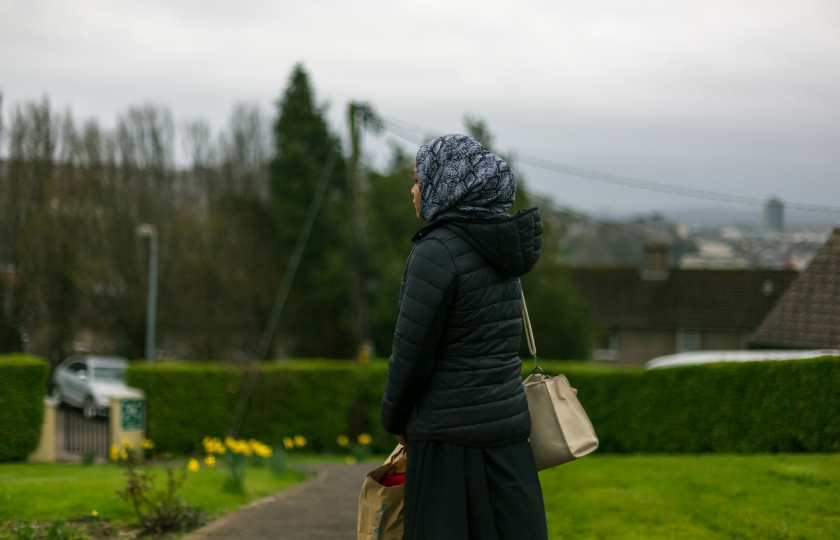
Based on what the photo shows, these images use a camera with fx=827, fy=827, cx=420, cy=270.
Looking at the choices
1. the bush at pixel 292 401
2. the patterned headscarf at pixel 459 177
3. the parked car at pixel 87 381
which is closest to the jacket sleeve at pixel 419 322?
the patterned headscarf at pixel 459 177

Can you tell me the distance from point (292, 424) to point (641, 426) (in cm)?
756

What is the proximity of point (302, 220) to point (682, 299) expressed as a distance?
1728 cm

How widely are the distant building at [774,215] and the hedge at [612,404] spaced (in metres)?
2.83

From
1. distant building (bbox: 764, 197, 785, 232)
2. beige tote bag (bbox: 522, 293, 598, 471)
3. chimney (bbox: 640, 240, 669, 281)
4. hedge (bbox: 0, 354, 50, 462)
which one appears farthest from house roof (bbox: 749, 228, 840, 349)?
chimney (bbox: 640, 240, 669, 281)

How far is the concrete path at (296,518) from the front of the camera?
587cm

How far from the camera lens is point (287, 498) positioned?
7.80 metres

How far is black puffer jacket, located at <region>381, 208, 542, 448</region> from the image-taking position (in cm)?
278

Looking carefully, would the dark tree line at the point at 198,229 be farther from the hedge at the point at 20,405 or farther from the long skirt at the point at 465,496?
the long skirt at the point at 465,496

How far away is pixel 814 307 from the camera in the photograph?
11555mm

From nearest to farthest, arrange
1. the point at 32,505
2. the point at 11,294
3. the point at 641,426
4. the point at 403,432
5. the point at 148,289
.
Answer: the point at 403,432 → the point at 32,505 → the point at 641,426 → the point at 11,294 → the point at 148,289

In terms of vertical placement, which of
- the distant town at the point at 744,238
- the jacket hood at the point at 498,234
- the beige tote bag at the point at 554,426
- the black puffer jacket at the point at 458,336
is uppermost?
the distant town at the point at 744,238

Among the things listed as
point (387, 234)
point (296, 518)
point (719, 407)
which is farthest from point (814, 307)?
point (387, 234)

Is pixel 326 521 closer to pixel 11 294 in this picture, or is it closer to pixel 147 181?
pixel 11 294

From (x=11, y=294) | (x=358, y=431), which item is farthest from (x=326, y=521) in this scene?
(x=11, y=294)
